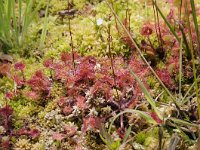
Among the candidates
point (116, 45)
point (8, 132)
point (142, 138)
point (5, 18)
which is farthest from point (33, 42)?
point (142, 138)

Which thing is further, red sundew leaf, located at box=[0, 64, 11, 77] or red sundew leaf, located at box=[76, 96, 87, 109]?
red sundew leaf, located at box=[0, 64, 11, 77]

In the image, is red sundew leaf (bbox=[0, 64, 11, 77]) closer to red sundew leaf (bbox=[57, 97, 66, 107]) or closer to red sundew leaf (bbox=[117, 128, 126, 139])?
red sundew leaf (bbox=[57, 97, 66, 107])

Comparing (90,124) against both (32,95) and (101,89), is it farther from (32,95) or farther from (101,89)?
(32,95)

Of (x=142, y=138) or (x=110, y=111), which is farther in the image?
(x=110, y=111)

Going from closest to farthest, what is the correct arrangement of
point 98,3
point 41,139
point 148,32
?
point 41,139
point 148,32
point 98,3

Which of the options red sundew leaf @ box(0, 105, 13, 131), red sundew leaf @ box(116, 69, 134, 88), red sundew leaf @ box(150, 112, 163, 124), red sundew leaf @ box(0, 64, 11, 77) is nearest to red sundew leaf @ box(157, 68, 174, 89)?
red sundew leaf @ box(116, 69, 134, 88)

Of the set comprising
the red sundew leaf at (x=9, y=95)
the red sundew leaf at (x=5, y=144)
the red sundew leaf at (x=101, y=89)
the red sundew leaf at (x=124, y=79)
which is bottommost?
the red sundew leaf at (x=5, y=144)

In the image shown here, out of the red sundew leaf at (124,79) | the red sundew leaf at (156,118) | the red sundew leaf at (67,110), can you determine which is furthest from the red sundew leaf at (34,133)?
the red sundew leaf at (156,118)

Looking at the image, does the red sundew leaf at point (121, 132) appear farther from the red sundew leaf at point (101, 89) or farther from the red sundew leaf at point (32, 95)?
the red sundew leaf at point (32, 95)

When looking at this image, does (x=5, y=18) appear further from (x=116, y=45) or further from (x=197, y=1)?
(x=197, y=1)

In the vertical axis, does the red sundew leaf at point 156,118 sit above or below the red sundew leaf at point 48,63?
below

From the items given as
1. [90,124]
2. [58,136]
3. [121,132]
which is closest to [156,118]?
[121,132]
